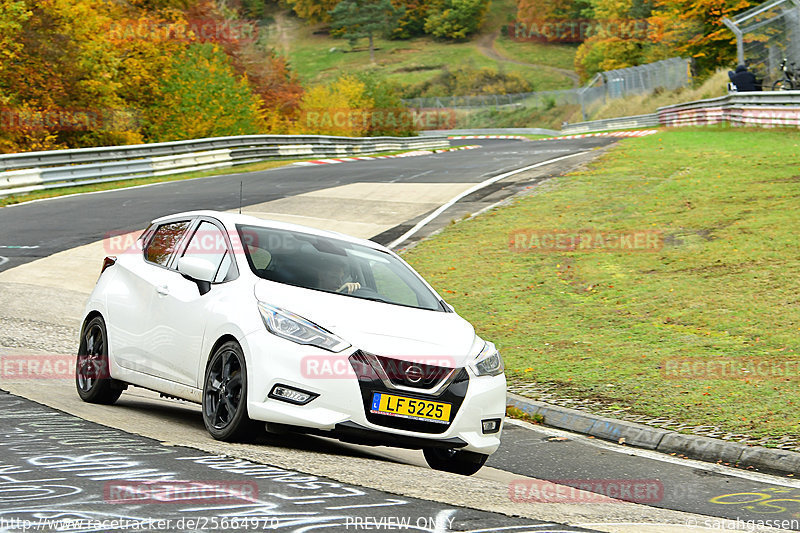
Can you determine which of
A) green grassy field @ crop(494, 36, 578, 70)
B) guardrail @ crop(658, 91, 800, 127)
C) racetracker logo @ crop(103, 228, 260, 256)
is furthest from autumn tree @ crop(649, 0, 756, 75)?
green grassy field @ crop(494, 36, 578, 70)

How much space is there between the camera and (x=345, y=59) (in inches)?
6275

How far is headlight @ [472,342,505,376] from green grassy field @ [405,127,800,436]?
2432mm

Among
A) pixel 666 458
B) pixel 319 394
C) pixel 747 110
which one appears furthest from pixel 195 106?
pixel 319 394

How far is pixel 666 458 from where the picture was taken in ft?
26.6

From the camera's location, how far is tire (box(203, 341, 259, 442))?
670 cm

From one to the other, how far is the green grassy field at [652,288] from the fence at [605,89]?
43017mm

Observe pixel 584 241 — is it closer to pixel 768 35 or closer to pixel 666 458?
pixel 666 458

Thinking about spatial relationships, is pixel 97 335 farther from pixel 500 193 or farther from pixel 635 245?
pixel 500 193

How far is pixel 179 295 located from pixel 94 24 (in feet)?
106

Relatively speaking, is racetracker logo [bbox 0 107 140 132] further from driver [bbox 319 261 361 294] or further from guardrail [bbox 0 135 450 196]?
driver [bbox 319 261 361 294]

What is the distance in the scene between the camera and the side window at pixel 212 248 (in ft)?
25.0

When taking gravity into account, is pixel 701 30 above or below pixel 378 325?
above

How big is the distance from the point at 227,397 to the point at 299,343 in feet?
2.38

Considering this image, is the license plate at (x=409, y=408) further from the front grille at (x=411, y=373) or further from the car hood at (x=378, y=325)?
the car hood at (x=378, y=325)
